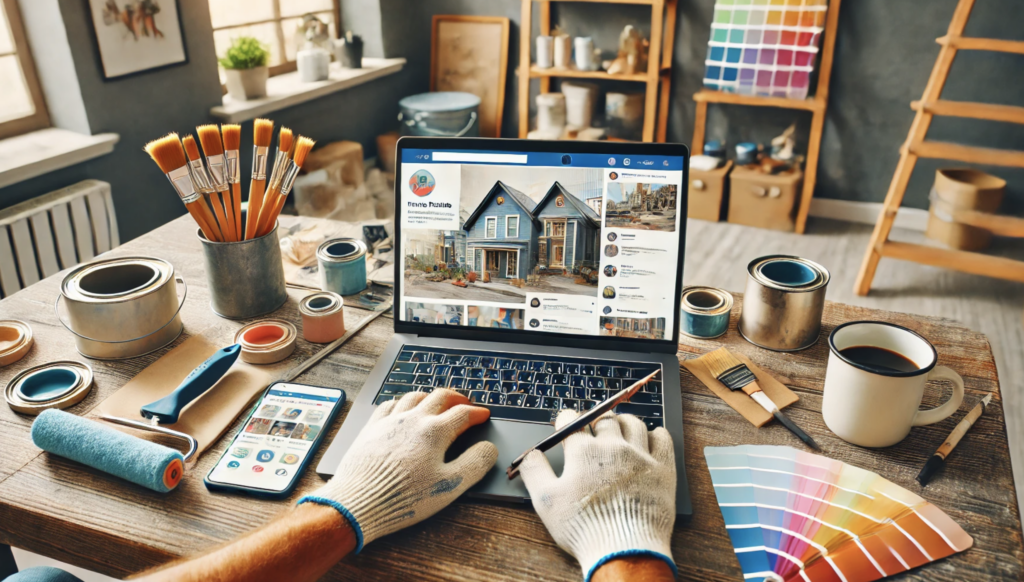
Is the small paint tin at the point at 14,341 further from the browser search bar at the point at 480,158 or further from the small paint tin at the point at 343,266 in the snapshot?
the browser search bar at the point at 480,158

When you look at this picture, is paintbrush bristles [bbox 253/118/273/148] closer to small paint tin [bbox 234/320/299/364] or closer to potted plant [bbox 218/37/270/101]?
small paint tin [bbox 234/320/299/364]

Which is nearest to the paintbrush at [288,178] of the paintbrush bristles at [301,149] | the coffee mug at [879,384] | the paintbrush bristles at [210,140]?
the paintbrush bristles at [301,149]

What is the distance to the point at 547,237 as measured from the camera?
932mm

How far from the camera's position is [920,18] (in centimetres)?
306

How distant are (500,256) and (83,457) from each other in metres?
0.56

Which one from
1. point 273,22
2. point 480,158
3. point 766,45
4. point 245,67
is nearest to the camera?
point 480,158

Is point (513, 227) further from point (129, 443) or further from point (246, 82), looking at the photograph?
point (246, 82)

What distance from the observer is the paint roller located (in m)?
0.73

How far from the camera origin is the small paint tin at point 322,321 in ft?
3.31

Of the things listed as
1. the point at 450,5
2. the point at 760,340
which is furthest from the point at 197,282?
the point at 450,5

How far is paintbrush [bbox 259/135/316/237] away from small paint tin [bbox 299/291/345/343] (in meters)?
0.14

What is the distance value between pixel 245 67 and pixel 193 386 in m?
2.31

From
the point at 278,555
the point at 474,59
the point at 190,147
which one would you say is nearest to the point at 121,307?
the point at 190,147

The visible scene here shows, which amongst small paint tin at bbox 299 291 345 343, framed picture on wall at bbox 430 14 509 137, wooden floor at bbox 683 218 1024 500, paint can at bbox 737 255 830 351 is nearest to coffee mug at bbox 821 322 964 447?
paint can at bbox 737 255 830 351
